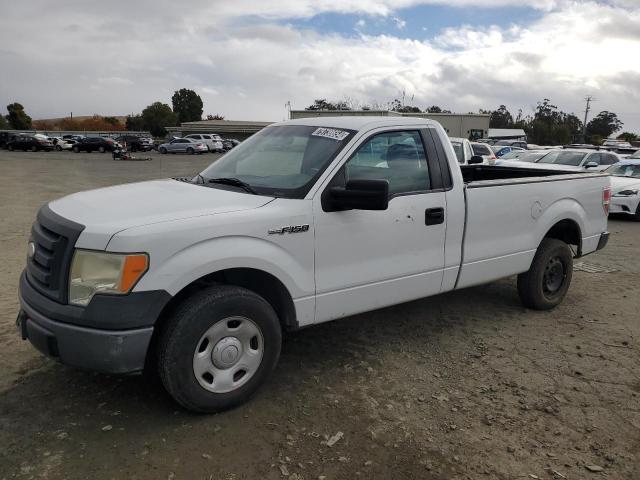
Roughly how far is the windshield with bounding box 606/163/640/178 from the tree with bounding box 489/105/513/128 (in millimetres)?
97234

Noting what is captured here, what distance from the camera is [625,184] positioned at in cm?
1270

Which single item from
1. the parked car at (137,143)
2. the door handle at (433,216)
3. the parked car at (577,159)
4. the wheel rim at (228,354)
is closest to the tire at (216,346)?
the wheel rim at (228,354)

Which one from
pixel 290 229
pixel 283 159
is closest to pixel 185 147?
pixel 283 159

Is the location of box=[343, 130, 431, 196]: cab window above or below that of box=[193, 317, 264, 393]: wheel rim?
above

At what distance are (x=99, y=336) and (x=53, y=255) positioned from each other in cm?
59

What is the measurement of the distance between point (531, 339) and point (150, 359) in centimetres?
322

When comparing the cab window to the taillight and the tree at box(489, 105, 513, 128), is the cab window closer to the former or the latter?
the taillight

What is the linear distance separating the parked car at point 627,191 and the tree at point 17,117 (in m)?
92.8

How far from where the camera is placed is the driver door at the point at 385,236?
3678 mm

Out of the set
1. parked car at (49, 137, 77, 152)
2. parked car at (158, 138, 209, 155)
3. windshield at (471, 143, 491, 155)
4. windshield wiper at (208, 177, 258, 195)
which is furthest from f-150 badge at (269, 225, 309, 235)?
parked car at (49, 137, 77, 152)

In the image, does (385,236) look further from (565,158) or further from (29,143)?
(29,143)

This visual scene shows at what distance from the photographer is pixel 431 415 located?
3.44 m

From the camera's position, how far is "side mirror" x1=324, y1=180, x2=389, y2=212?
11.1ft

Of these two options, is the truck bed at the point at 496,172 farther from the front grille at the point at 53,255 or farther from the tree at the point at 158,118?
the tree at the point at 158,118
